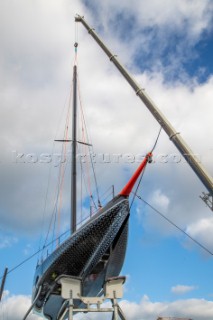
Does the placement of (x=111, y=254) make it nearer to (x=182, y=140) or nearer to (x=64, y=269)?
(x=64, y=269)

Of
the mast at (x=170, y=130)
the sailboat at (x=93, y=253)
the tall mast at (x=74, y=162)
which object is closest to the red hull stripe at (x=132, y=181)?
the sailboat at (x=93, y=253)

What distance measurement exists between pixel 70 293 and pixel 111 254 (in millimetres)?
2511

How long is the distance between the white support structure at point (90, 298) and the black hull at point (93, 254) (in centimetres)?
91

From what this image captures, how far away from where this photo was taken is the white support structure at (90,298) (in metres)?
12.0

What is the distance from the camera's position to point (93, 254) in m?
13.6

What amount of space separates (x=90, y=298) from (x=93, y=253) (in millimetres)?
1931

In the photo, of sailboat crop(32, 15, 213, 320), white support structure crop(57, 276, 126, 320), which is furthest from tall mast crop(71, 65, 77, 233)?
white support structure crop(57, 276, 126, 320)

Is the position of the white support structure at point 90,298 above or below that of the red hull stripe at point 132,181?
below

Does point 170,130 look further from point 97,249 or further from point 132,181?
point 97,249

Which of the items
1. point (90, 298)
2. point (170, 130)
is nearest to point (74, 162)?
point (170, 130)

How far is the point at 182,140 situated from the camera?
1528 cm

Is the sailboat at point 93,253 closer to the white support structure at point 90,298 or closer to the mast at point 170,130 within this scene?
the white support structure at point 90,298

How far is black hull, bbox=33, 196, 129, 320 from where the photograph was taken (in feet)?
42.9

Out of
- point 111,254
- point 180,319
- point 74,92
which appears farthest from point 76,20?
point 180,319
